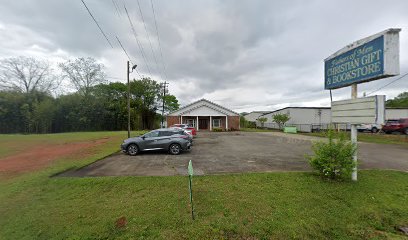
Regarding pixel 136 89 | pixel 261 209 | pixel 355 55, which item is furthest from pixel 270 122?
pixel 261 209

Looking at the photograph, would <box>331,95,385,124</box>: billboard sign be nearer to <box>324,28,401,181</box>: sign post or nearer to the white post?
<box>324,28,401,181</box>: sign post

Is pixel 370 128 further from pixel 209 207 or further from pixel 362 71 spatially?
pixel 209 207

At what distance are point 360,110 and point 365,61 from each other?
4.72ft

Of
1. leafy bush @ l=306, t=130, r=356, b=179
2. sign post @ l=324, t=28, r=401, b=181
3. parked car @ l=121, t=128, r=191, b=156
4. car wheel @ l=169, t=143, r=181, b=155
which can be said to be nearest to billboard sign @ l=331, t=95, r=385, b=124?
sign post @ l=324, t=28, r=401, b=181

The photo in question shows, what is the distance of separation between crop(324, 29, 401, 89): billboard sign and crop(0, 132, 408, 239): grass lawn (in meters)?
3.18

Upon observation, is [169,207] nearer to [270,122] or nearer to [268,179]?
[268,179]

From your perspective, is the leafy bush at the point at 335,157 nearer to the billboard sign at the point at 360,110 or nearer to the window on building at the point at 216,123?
the billboard sign at the point at 360,110

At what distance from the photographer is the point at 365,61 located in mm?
5082

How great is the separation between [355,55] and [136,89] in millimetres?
43968

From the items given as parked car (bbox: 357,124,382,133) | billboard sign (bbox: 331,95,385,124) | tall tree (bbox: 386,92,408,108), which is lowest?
parked car (bbox: 357,124,382,133)

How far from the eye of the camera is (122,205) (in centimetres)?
405

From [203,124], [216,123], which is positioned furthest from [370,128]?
[203,124]

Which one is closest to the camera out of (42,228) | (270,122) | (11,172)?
(42,228)

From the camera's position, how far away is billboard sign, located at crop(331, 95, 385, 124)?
4.80 metres
